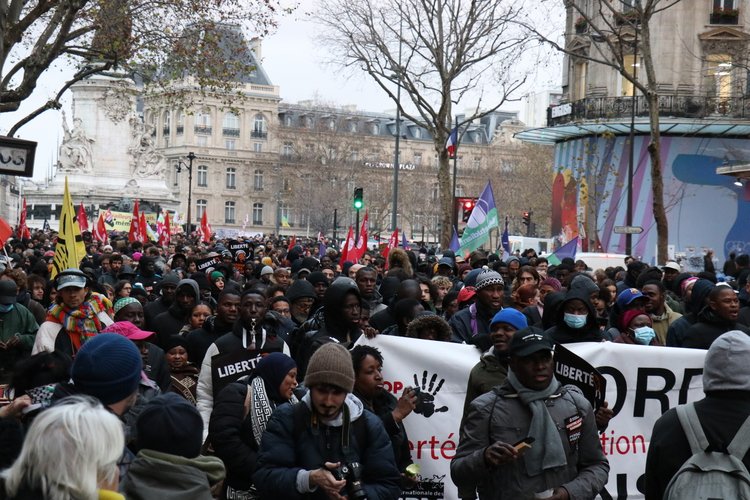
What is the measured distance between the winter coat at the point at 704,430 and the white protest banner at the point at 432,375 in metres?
2.95

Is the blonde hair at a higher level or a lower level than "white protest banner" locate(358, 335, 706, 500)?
higher

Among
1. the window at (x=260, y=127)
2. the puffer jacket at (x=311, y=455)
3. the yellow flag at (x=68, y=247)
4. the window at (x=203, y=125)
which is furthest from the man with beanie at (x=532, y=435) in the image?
the window at (x=260, y=127)

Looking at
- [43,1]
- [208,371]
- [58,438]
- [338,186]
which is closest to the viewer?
[58,438]

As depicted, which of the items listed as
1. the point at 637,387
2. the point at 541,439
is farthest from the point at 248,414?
the point at 637,387

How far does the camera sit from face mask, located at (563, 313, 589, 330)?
7859mm

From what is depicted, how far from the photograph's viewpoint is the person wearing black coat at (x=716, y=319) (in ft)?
29.5

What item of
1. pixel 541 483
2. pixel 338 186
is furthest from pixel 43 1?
pixel 338 186

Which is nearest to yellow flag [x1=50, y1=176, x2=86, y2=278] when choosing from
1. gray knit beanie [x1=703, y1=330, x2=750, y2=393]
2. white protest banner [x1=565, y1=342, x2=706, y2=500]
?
white protest banner [x1=565, y1=342, x2=706, y2=500]

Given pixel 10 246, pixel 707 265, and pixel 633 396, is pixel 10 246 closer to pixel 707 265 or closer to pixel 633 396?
pixel 707 265

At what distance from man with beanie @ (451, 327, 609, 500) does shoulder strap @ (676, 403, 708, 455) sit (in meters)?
0.66

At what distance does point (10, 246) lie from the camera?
77.4 feet

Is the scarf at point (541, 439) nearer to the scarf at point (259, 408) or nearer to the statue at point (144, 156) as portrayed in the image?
the scarf at point (259, 408)

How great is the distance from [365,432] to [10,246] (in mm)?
19790

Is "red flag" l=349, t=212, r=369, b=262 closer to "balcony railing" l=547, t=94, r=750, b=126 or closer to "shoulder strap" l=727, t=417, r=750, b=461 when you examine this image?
"shoulder strap" l=727, t=417, r=750, b=461
